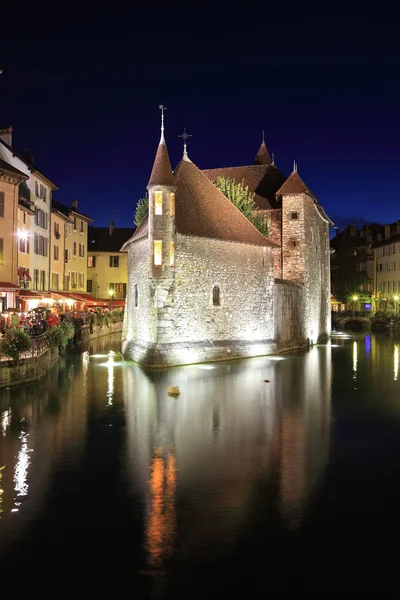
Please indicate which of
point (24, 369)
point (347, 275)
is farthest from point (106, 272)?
point (24, 369)

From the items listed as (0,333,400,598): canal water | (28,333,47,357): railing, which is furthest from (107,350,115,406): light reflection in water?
(28,333,47,357): railing

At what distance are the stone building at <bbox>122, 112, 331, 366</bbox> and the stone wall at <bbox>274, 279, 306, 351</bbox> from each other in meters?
0.06

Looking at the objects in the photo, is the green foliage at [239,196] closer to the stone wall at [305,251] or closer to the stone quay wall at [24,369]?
the stone wall at [305,251]

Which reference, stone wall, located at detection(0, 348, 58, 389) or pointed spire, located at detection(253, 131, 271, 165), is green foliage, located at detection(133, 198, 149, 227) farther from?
stone wall, located at detection(0, 348, 58, 389)

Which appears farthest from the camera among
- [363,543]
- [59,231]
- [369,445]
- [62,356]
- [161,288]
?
[59,231]

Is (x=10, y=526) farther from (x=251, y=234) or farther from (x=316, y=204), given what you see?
(x=316, y=204)

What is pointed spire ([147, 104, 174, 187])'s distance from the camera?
2461 centimetres

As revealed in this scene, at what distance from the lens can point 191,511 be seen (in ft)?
27.5

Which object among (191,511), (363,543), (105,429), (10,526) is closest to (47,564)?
(10,526)

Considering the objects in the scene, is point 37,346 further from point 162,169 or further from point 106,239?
point 106,239

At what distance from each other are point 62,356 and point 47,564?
22.3m

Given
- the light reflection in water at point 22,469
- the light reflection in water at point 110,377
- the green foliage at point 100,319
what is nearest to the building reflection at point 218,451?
the light reflection in water at point 110,377

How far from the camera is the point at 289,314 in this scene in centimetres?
3300

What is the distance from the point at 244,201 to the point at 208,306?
33.8ft
